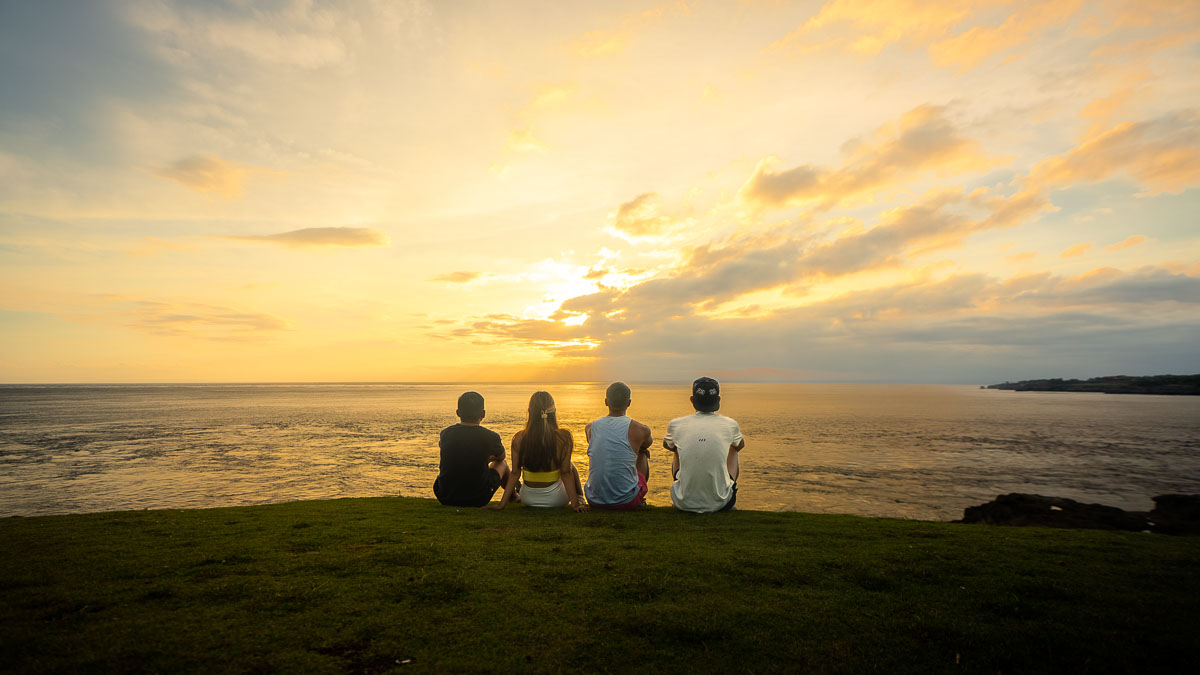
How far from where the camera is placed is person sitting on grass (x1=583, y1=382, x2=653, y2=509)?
994 centimetres

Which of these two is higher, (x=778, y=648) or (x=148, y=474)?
(x=778, y=648)

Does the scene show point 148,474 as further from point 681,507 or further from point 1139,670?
point 1139,670

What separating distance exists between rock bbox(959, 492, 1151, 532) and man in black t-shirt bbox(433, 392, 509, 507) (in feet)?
48.8

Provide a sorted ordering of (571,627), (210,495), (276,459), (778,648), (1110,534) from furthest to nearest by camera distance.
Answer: (276,459) < (210,495) < (1110,534) < (571,627) < (778,648)

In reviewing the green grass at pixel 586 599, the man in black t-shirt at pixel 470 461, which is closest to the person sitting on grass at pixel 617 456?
the green grass at pixel 586 599

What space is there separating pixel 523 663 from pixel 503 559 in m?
2.66

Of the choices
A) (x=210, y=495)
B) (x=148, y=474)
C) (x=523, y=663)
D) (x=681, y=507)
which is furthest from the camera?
(x=148, y=474)

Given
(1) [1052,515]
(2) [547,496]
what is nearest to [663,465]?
(1) [1052,515]

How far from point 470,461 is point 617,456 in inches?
114

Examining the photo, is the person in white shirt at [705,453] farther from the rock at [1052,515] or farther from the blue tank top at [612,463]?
the rock at [1052,515]

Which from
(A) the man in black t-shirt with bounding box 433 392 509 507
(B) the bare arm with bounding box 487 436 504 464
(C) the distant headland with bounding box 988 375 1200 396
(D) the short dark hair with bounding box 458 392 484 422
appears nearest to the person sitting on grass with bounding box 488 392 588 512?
(B) the bare arm with bounding box 487 436 504 464

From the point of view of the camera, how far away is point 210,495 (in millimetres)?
19750

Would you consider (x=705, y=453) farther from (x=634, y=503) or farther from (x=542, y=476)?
(x=542, y=476)

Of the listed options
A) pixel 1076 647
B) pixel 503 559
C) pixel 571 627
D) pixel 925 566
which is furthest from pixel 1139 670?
pixel 503 559
